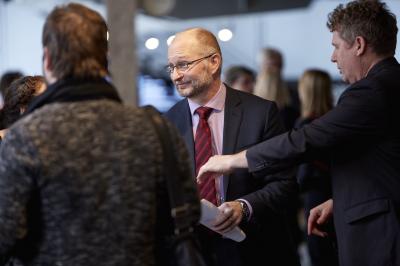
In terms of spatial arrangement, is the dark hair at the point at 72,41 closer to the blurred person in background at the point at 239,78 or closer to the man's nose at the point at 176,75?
the man's nose at the point at 176,75

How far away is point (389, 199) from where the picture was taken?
258cm

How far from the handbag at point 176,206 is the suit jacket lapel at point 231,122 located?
0.93 meters

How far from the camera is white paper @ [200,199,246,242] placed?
98.0 inches

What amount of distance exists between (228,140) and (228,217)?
40 cm

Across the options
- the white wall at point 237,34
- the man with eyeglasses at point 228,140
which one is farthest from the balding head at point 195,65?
the white wall at point 237,34

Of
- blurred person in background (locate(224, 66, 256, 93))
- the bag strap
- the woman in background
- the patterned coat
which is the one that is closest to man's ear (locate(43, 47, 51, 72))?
the patterned coat

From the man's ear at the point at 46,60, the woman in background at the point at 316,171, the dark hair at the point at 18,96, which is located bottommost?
the woman in background at the point at 316,171

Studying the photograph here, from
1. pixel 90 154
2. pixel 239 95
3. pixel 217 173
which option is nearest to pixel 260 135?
pixel 239 95

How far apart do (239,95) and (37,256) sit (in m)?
1.44

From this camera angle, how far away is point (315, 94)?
527 cm

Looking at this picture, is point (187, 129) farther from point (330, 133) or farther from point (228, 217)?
point (330, 133)

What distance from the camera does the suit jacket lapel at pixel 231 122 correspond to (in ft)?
9.71

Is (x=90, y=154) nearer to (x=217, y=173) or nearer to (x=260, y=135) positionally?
(x=217, y=173)

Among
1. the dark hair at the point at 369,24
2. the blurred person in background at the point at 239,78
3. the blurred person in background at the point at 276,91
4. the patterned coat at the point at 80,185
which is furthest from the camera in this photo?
the blurred person in background at the point at 239,78
